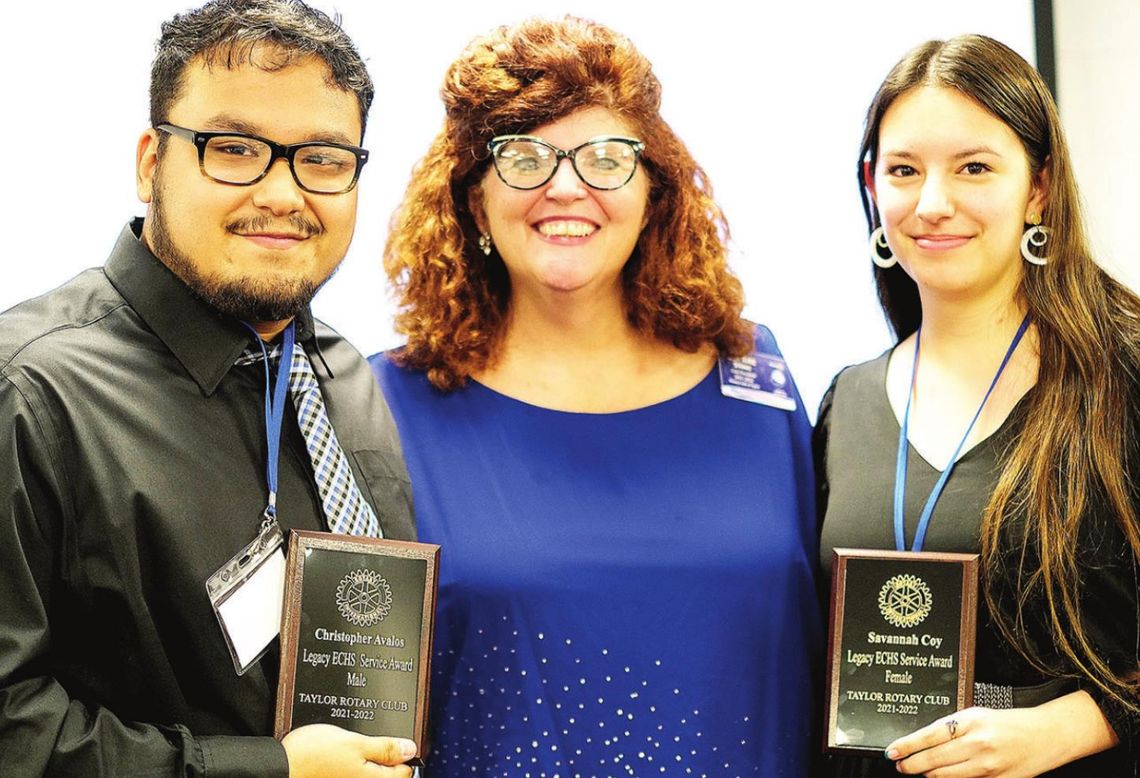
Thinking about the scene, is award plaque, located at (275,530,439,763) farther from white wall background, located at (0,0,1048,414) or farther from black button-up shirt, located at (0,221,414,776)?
white wall background, located at (0,0,1048,414)

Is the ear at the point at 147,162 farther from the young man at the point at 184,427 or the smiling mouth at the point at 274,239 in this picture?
the smiling mouth at the point at 274,239

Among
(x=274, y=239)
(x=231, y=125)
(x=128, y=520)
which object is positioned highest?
(x=231, y=125)

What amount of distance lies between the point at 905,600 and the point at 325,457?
2.72 ft

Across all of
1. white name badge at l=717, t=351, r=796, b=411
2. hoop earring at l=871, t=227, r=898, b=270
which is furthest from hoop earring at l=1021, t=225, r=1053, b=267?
white name badge at l=717, t=351, r=796, b=411

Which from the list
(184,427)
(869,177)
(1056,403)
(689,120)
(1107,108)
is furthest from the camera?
(1107,108)

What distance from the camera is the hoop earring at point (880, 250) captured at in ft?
7.80

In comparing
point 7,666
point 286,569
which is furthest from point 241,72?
point 7,666

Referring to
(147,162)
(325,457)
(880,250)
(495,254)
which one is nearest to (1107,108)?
(880,250)

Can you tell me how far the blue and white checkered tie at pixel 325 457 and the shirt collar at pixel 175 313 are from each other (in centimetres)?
5

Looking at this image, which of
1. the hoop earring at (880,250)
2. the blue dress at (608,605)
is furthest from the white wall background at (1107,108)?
the blue dress at (608,605)

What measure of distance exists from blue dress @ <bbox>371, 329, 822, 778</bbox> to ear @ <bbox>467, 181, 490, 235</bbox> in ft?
1.10

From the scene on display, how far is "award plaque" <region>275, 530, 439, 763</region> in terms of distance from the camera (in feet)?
5.75

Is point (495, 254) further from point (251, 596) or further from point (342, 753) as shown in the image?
point (342, 753)

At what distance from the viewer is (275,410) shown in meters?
1.82
